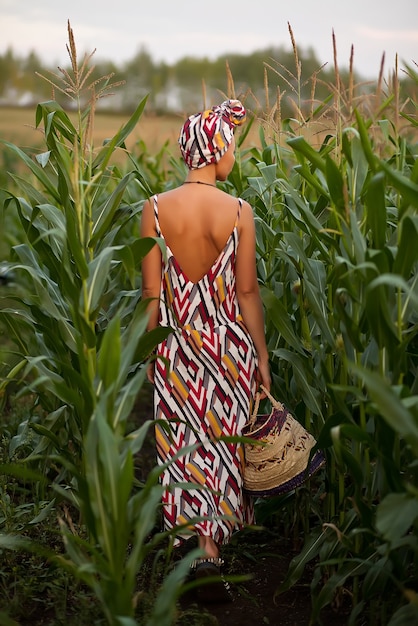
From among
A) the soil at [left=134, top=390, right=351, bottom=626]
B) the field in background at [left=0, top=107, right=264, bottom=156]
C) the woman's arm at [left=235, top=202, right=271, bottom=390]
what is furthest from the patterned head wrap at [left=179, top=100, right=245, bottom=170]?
the field in background at [left=0, top=107, right=264, bottom=156]

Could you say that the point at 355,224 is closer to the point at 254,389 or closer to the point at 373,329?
the point at 373,329

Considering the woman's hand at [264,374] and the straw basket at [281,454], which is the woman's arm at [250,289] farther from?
the straw basket at [281,454]

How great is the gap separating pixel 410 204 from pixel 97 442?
37.5 inches

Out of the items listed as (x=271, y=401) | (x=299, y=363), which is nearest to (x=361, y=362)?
(x=299, y=363)

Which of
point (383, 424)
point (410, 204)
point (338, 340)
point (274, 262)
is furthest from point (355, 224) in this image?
point (274, 262)

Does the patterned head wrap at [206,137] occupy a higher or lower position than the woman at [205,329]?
higher

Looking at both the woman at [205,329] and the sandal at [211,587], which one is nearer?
the sandal at [211,587]

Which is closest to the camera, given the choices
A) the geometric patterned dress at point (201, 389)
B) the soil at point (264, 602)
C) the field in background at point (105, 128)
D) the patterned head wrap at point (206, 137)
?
the soil at point (264, 602)

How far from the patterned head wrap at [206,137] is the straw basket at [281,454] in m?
0.76

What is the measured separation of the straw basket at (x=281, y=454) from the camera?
2604 millimetres

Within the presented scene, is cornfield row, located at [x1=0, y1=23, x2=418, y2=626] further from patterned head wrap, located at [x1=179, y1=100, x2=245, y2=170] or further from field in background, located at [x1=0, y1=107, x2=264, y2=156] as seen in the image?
field in background, located at [x1=0, y1=107, x2=264, y2=156]

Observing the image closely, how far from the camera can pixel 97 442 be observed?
6.43 ft

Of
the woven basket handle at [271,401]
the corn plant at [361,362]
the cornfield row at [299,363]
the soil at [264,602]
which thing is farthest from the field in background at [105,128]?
the soil at [264,602]

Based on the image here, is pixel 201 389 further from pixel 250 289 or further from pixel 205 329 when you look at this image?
pixel 250 289
